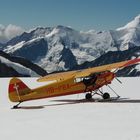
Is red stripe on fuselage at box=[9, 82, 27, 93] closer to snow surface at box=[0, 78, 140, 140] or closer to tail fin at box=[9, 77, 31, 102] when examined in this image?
tail fin at box=[9, 77, 31, 102]

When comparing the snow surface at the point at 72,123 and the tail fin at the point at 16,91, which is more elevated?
the tail fin at the point at 16,91

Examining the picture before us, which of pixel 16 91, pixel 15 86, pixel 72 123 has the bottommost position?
pixel 72 123

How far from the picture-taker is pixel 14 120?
Answer: 15.7 metres

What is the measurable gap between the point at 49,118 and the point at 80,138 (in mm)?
4549

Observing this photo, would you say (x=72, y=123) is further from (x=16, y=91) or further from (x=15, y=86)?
(x=15, y=86)

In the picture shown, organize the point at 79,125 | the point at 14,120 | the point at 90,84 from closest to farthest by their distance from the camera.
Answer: the point at 79,125 → the point at 14,120 → the point at 90,84

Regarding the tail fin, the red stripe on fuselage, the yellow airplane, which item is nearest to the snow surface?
the tail fin

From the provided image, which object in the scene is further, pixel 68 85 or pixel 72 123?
pixel 68 85

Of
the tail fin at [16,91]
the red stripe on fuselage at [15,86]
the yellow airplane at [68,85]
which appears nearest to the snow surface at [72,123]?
the tail fin at [16,91]

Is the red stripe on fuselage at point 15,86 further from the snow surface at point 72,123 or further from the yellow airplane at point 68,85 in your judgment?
the snow surface at point 72,123

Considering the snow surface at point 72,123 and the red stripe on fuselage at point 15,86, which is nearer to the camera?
the snow surface at point 72,123

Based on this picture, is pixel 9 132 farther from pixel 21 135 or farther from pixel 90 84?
pixel 90 84

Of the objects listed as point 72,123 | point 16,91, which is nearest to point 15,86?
point 16,91

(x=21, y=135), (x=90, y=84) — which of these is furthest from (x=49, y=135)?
(x=90, y=84)
